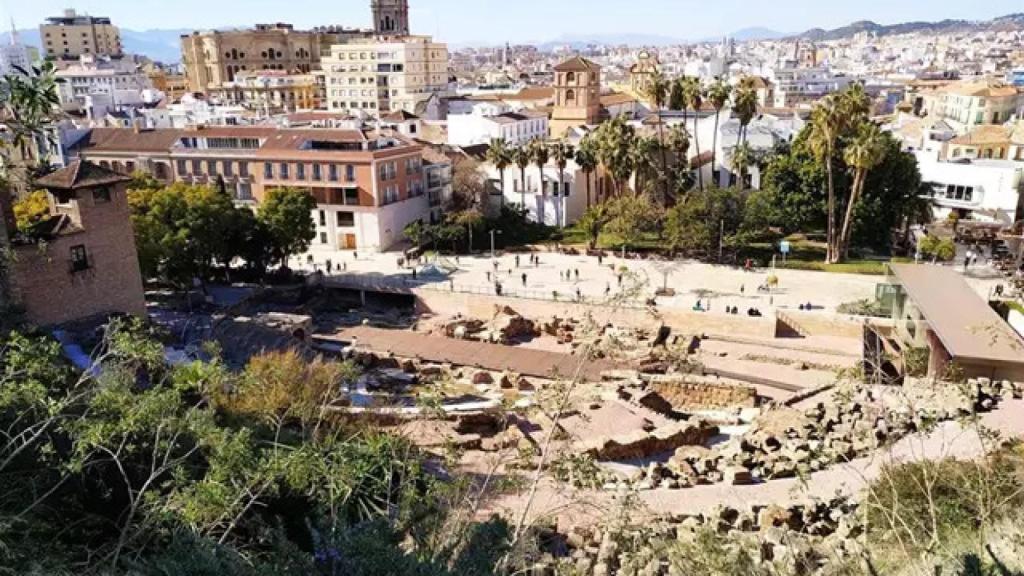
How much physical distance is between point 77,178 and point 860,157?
36.3 meters

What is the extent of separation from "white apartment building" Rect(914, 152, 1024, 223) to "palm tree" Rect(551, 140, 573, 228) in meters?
24.0

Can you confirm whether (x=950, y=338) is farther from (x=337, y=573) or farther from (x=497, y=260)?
(x=497, y=260)

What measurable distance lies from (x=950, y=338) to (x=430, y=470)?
58.6ft

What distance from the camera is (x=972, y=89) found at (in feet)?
294

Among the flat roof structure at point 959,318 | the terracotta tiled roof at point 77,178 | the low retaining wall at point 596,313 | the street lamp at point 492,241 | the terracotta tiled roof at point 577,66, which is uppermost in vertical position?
the terracotta tiled roof at point 577,66

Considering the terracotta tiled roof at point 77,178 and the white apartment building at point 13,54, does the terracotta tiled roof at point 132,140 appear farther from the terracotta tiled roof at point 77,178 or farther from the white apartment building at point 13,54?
the terracotta tiled roof at point 77,178

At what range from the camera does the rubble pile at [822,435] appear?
22.0 m

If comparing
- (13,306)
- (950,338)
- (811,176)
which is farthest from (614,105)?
(13,306)

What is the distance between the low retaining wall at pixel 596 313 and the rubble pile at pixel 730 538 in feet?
50.3

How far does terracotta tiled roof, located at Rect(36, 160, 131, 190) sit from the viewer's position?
29.7 metres

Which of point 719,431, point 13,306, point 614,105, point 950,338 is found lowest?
point 719,431

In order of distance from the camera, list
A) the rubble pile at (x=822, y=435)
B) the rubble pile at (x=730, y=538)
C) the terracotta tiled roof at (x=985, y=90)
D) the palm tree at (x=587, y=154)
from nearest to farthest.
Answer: the rubble pile at (x=730, y=538) → the rubble pile at (x=822, y=435) → the palm tree at (x=587, y=154) → the terracotta tiled roof at (x=985, y=90)

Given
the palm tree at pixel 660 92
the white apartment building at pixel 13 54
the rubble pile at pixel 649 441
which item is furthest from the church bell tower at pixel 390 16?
the rubble pile at pixel 649 441

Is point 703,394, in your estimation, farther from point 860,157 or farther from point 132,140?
point 132,140
